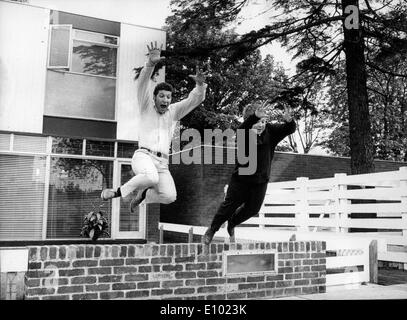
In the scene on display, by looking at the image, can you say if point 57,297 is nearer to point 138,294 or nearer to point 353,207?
point 138,294

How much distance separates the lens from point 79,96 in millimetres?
11781

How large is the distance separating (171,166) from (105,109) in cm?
456

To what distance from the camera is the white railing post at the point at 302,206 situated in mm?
9156

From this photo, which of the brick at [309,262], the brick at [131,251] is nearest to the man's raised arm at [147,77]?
the brick at [131,251]

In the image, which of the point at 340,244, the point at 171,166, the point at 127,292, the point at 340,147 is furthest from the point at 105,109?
the point at 340,147

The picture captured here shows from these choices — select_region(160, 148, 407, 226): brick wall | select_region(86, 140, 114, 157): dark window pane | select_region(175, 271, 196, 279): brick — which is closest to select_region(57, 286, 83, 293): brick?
select_region(175, 271, 196, 279): brick

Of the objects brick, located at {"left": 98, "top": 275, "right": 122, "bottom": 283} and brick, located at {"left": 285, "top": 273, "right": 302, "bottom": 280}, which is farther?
brick, located at {"left": 285, "top": 273, "right": 302, "bottom": 280}

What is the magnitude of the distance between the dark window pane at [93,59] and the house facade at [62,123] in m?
0.03

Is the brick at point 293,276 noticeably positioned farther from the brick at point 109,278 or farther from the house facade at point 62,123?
the house facade at point 62,123

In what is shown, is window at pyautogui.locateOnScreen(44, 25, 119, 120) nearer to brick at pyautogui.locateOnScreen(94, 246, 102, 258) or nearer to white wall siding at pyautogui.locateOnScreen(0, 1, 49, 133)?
white wall siding at pyautogui.locateOnScreen(0, 1, 49, 133)

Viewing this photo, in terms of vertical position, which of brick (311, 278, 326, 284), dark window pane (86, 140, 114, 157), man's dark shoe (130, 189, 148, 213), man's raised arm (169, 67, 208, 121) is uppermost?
dark window pane (86, 140, 114, 157)

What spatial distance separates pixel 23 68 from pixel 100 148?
270 centimetres

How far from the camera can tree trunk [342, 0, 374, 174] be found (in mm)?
9734

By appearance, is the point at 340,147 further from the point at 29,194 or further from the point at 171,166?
the point at 29,194
